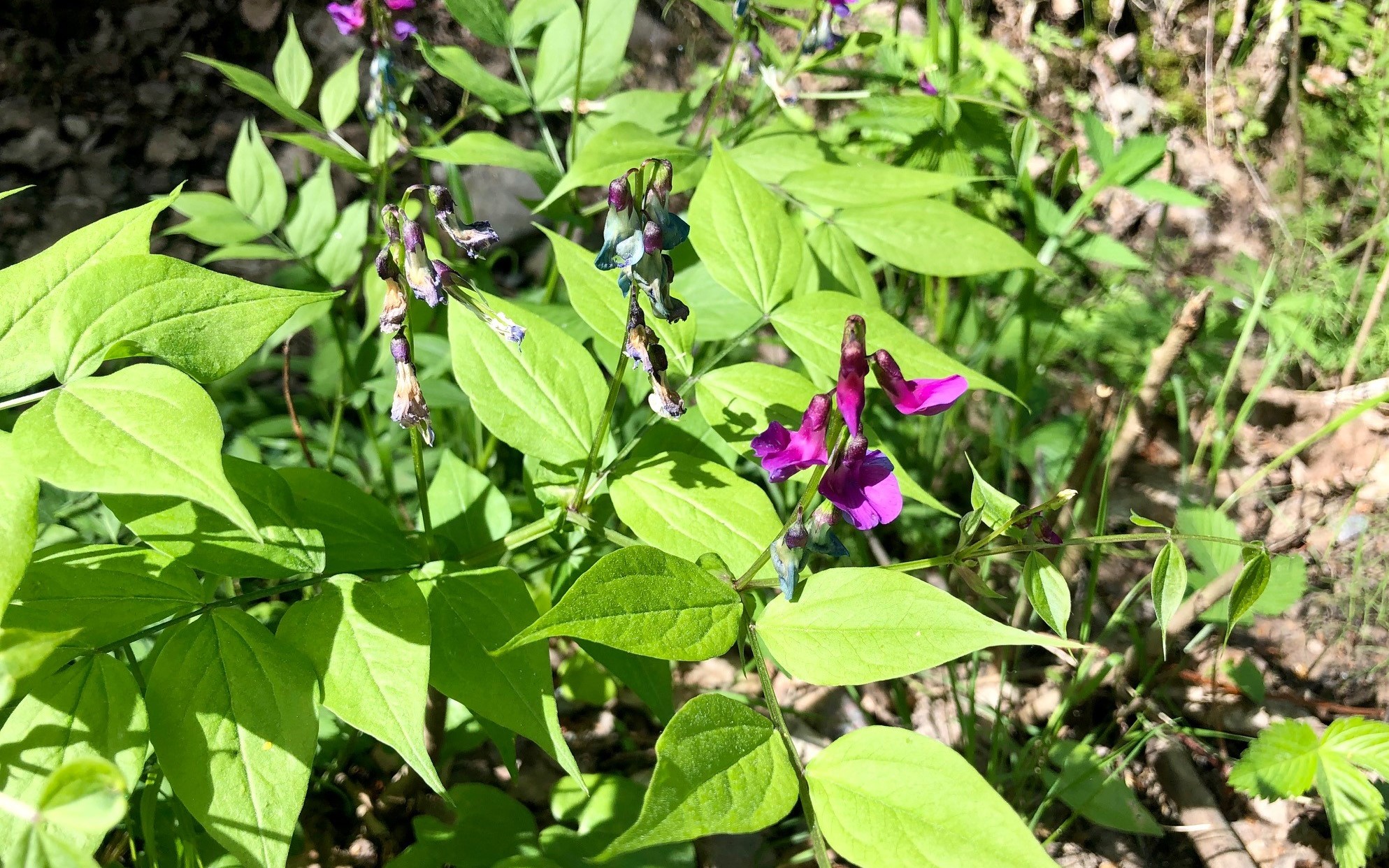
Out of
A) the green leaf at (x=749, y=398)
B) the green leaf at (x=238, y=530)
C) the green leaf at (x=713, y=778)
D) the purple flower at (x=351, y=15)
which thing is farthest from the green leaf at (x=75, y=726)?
the purple flower at (x=351, y=15)

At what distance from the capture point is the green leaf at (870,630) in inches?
45.3

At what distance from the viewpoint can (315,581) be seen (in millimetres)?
1436

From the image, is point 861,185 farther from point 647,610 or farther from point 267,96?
point 267,96

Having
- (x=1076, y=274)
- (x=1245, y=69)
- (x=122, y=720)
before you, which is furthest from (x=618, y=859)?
(x=1245, y=69)

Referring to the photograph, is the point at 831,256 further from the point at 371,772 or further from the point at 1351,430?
the point at 1351,430

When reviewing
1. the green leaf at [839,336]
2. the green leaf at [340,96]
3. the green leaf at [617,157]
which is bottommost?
the green leaf at [839,336]

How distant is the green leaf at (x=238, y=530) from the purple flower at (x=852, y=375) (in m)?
0.87

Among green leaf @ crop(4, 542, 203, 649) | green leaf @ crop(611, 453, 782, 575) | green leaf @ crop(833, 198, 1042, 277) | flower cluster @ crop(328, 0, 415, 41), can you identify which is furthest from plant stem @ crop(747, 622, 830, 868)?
flower cluster @ crop(328, 0, 415, 41)

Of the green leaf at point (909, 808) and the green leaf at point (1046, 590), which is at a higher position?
the green leaf at point (1046, 590)

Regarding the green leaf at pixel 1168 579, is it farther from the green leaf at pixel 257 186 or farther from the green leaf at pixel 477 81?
the green leaf at pixel 257 186

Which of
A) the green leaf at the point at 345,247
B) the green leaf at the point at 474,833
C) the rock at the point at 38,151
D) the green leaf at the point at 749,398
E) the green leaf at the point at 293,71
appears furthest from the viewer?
the rock at the point at 38,151

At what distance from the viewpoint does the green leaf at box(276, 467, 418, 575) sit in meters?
1.54

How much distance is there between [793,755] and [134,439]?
93 cm

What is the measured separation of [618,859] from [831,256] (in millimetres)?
1424
